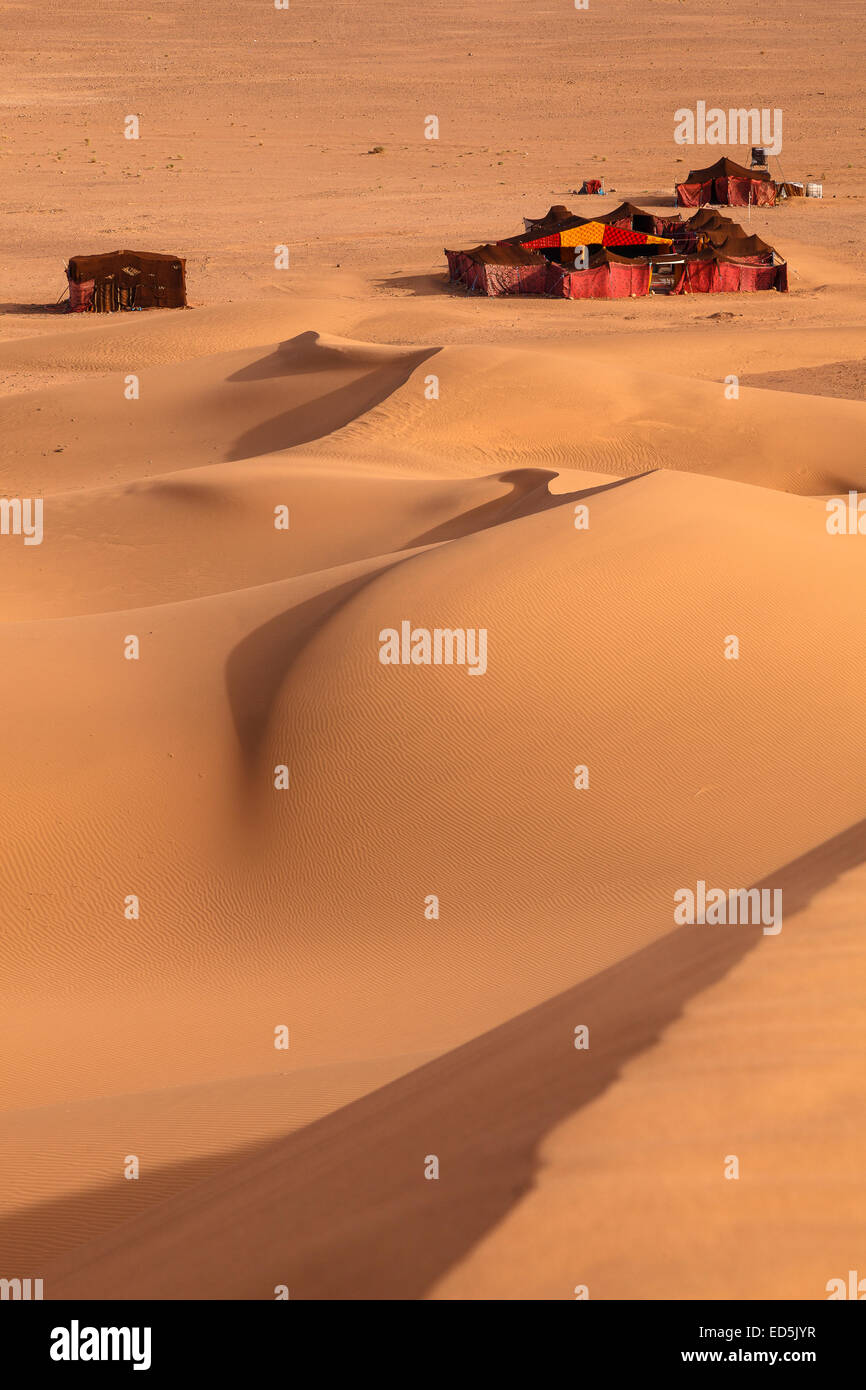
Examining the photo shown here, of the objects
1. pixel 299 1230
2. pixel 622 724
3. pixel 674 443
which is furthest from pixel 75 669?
pixel 674 443

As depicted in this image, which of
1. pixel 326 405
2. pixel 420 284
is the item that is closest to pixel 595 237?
pixel 420 284

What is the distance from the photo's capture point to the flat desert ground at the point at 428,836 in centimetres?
334

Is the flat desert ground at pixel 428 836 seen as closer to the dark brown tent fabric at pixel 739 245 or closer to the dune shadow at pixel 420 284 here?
the dune shadow at pixel 420 284

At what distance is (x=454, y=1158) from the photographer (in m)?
3.50

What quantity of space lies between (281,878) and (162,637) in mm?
2488

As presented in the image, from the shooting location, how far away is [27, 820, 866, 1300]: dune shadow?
3193 mm

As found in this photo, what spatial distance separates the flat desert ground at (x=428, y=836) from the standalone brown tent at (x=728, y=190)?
61.3ft

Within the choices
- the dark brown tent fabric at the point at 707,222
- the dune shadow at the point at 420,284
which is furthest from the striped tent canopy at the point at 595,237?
the dune shadow at the point at 420,284

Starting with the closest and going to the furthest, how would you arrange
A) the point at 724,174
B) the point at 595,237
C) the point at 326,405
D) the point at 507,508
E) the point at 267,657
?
the point at 267,657 < the point at 507,508 < the point at 326,405 < the point at 595,237 < the point at 724,174

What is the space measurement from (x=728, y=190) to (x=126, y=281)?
17.8 metres

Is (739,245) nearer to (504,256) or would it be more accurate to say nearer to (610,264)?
(610,264)

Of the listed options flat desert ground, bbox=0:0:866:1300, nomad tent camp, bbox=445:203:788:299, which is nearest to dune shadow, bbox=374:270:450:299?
nomad tent camp, bbox=445:203:788:299

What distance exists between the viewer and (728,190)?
34812 millimetres

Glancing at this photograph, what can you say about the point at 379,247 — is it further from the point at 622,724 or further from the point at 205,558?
the point at 622,724
